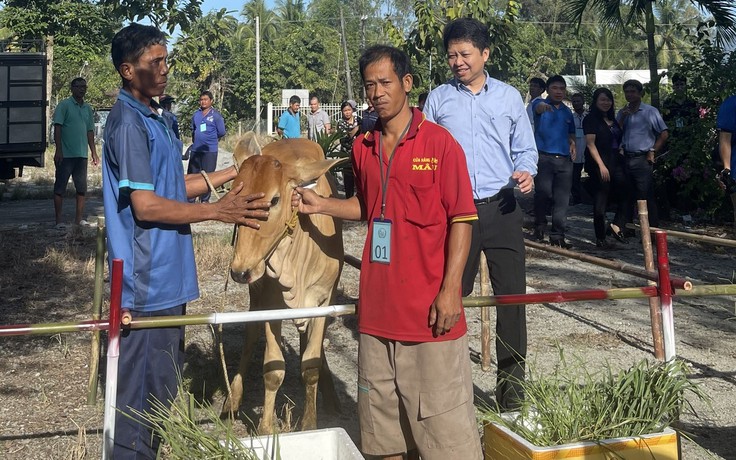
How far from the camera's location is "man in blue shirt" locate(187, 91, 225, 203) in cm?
1490

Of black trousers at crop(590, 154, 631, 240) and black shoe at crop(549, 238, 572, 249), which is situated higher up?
black trousers at crop(590, 154, 631, 240)

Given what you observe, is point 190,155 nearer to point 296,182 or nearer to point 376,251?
point 296,182

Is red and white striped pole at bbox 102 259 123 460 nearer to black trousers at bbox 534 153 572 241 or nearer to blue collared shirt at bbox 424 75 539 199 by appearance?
blue collared shirt at bbox 424 75 539 199

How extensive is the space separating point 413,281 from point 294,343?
3.92 meters

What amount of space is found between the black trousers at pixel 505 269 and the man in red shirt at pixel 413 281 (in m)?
1.28

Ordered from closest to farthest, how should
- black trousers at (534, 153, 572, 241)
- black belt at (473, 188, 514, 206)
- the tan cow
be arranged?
the tan cow
black belt at (473, 188, 514, 206)
black trousers at (534, 153, 572, 241)

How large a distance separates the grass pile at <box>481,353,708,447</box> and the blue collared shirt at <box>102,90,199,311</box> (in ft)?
5.01

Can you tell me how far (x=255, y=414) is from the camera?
579cm

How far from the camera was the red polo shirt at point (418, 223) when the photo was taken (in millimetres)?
3639

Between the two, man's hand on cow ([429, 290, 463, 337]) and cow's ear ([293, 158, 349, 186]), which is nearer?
man's hand on cow ([429, 290, 463, 337])

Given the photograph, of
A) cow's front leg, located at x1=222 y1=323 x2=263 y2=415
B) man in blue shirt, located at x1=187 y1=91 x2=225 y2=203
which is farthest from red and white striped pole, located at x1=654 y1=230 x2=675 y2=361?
man in blue shirt, located at x1=187 y1=91 x2=225 y2=203

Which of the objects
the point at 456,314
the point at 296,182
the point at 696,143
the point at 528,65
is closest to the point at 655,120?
the point at 696,143

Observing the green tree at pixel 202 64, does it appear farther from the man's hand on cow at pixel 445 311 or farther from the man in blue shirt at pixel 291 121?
the man's hand on cow at pixel 445 311

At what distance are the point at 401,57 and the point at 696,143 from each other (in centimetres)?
1015
